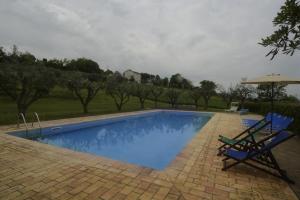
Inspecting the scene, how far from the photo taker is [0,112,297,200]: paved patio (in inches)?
110

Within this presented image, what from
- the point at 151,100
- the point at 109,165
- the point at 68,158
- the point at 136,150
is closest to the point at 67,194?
the point at 109,165

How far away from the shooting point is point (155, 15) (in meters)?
11.9

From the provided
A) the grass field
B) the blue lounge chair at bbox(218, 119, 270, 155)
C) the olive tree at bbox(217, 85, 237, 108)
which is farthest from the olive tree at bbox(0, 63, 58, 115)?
the olive tree at bbox(217, 85, 237, 108)

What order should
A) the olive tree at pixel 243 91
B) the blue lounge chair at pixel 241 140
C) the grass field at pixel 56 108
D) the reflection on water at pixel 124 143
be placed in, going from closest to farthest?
the blue lounge chair at pixel 241 140 < the reflection on water at pixel 124 143 < the grass field at pixel 56 108 < the olive tree at pixel 243 91

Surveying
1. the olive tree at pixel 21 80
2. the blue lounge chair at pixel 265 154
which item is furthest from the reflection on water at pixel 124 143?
the olive tree at pixel 21 80

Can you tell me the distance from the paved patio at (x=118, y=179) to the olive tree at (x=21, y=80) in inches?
197

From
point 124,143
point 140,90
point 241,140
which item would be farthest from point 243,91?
point 241,140

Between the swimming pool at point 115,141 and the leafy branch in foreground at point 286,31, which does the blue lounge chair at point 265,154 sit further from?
the swimming pool at point 115,141

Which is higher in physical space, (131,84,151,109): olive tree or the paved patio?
(131,84,151,109): olive tree

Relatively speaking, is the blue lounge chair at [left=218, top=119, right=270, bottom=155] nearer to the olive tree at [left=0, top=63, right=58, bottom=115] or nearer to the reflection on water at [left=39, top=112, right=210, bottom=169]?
the reflection on water at [left=39, top=112, right=210, bottom=169]

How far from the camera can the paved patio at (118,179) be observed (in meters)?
2.80

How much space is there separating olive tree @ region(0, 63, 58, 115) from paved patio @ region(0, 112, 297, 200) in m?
4.99

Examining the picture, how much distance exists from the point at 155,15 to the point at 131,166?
10602mm

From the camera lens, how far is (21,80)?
8438 mm
